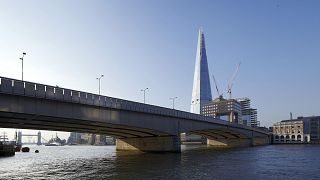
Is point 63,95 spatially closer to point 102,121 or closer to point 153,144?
point 102,121

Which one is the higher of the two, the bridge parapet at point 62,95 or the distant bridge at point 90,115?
the bridge parapet at point 62,95

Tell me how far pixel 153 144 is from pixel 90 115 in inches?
1362

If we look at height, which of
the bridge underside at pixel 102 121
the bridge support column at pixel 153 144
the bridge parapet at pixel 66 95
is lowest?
the bridge support column at pixel 153 144

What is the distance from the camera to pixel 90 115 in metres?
63.8

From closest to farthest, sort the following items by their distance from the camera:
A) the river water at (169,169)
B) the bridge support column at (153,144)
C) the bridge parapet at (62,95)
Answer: the river water at (169,169), the bridge parapet at (62,95), the bridge support column at (153,144)

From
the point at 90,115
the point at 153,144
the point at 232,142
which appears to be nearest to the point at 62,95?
the point at 90,115

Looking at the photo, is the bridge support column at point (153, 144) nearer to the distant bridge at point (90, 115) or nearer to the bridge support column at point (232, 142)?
the distant bridge at point (90, 115)

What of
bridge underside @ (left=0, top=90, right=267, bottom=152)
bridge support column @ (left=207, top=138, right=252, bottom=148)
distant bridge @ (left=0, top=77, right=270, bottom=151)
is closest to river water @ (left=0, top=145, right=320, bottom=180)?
bridge underside @ (left=0, top=90, right=267, bottom=152)

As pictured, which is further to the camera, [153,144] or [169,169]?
[153,144]

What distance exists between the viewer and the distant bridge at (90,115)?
51031 mm

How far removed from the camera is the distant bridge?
51.0 meters

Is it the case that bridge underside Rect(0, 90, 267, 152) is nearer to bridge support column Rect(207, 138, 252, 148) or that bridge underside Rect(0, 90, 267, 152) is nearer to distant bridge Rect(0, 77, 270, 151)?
distant bridge Rect(0, 77, 270, 151)

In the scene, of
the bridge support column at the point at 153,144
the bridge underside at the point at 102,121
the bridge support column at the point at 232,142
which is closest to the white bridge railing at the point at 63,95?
the bridge underside at the point at 102,121

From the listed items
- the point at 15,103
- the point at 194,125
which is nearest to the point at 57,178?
the point at 15,103
